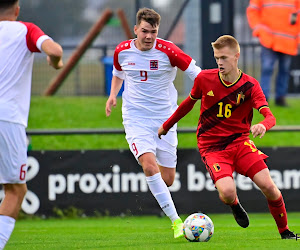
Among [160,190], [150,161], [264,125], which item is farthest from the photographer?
[150,161]

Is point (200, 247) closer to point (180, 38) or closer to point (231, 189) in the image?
point (231, 189)

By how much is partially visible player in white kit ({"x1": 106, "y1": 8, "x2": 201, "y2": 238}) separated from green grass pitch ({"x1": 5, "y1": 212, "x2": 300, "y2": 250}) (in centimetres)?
90

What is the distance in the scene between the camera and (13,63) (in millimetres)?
6805

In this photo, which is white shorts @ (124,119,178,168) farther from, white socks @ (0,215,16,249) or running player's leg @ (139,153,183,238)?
white socks @ (0,215,16,249)

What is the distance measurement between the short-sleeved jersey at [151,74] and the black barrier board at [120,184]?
8.32ft

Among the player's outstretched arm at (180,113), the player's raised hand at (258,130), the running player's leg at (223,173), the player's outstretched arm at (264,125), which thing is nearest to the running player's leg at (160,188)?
the player's outstretched arm at (180,113)

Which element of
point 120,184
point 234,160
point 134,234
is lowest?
point 120,184

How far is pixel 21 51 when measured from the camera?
680 centimetres

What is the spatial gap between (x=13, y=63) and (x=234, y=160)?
2662mm

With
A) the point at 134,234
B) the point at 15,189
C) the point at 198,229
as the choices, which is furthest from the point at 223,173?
the point at 15,189

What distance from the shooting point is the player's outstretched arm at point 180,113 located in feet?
27.6

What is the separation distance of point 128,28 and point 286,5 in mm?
3793

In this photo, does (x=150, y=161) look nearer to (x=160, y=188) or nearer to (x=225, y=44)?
(x=160, y=188)

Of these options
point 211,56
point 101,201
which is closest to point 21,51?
point 101,201
